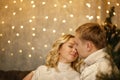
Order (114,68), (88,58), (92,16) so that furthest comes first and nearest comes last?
(92,16), (88,58), (114,68)

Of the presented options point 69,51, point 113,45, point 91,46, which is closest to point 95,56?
point 91,46

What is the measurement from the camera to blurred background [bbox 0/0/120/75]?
3.62 m

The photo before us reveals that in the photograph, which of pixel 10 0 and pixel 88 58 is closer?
pixel 88 58

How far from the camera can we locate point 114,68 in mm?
1286

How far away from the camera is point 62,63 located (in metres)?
2.47

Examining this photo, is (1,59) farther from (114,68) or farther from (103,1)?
(114,68)

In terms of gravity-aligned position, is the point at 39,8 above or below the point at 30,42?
above

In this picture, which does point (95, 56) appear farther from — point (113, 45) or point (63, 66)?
point (63, 66)

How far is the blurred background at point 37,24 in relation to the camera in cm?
362

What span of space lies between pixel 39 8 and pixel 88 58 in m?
2.17

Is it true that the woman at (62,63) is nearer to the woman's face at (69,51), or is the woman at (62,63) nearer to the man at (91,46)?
the woman's face at (69,51)

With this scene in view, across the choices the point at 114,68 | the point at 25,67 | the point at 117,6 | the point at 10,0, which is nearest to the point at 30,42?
the point at 25,67

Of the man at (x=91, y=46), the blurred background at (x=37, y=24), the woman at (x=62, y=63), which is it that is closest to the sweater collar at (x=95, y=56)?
the man at (x=91, y=46)

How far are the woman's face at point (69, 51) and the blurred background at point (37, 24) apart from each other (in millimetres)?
1160
